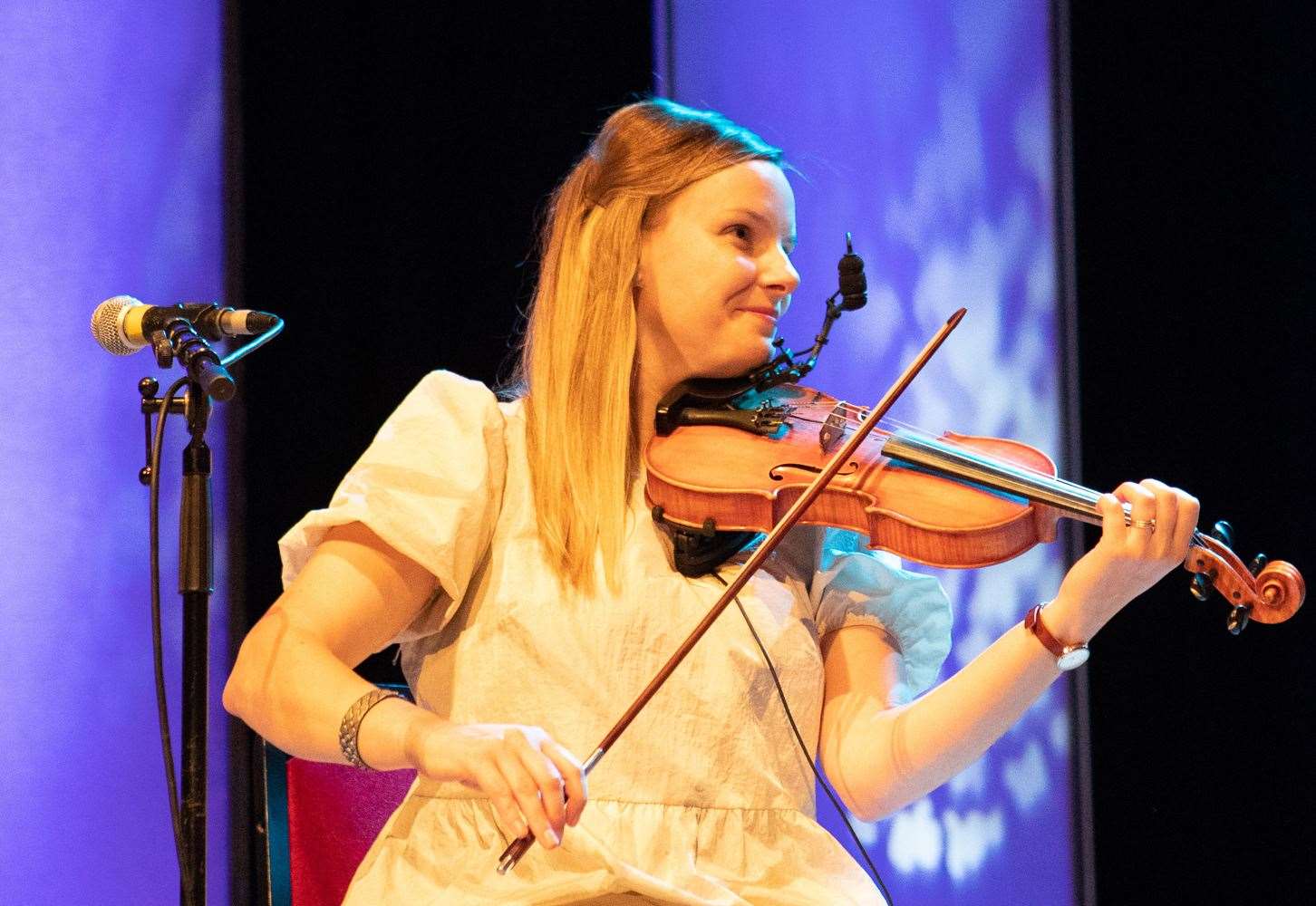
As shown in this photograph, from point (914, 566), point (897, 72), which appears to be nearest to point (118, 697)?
point (914, 566)

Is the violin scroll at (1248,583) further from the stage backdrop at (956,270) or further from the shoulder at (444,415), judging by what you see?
the stage backdrop at (956,270)

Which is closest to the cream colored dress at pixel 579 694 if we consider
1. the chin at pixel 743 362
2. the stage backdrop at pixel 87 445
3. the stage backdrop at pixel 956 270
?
the chin at pixel 743 362

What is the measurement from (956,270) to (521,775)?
173cm

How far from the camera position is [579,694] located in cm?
146

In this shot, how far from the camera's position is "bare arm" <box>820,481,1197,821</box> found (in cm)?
133

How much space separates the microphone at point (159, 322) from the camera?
55.1 inches

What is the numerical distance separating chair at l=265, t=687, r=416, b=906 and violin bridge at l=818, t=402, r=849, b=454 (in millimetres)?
576

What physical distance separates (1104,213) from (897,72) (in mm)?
536

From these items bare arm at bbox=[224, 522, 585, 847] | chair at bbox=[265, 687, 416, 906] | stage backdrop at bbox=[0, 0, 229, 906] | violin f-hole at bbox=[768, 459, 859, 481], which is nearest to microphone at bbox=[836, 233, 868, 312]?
violin f-hole at bbox=[768, 459, 859, 481]

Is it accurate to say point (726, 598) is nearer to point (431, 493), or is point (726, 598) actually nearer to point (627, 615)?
point (627, 615)

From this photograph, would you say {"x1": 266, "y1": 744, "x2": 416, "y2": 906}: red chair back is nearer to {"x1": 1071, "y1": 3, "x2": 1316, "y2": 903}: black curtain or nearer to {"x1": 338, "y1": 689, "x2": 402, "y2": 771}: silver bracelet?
{"x1": 338, "y1": 689, "x2": 402, "y2": 771}: silver bracelet

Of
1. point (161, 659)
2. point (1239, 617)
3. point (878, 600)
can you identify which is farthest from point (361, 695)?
point (1239, 617)

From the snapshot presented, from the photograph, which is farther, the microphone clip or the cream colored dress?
the microphone clip

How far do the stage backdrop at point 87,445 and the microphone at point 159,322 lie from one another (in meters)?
0.79
